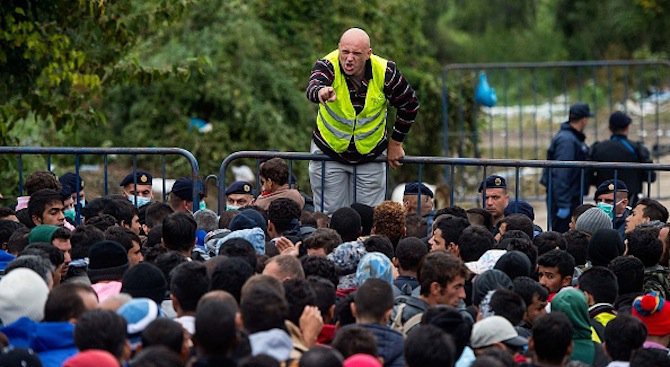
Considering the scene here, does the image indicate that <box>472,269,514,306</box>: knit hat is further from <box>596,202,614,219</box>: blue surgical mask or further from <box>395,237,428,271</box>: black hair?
<box>596,202,614,219</box>: blue surgical mask

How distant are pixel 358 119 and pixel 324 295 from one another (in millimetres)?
3449

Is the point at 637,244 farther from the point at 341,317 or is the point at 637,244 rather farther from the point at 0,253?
the point at 0,253

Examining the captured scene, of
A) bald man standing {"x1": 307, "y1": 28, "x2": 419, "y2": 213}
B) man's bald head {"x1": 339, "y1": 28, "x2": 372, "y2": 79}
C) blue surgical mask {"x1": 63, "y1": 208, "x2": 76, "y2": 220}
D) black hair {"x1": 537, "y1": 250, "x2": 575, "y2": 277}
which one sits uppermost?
man's bald head {"x1": 339, "y1": 28, "x2": 372, "y2": 79}

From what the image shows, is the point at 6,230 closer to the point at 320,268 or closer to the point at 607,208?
the point at 320,268

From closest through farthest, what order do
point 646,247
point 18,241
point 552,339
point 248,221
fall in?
A: point 552,339, point 18,241, point 646,247, point 248,221

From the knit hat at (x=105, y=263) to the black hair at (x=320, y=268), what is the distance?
1.04 metres

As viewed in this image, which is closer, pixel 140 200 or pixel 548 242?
pixel 548 242

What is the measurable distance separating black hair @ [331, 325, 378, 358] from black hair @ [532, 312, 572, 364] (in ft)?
2.66

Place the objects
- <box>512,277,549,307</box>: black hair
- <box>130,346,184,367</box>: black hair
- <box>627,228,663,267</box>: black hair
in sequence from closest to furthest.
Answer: <box>130,346,184,367</box>: black hair
<box>512,277,549,307</box>: black hair
<box>627,228,663,267</box>: black hair

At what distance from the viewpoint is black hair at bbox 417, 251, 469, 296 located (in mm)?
7777

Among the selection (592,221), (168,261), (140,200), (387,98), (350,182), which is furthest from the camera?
(140,200)

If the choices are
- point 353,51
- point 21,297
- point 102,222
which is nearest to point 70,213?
point 102,222

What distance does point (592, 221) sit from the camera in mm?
10055

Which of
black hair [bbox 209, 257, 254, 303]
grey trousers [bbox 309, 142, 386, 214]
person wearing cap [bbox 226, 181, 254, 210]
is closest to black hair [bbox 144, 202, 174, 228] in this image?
person wearing cap [bbox 226, 181, 254, 210]
